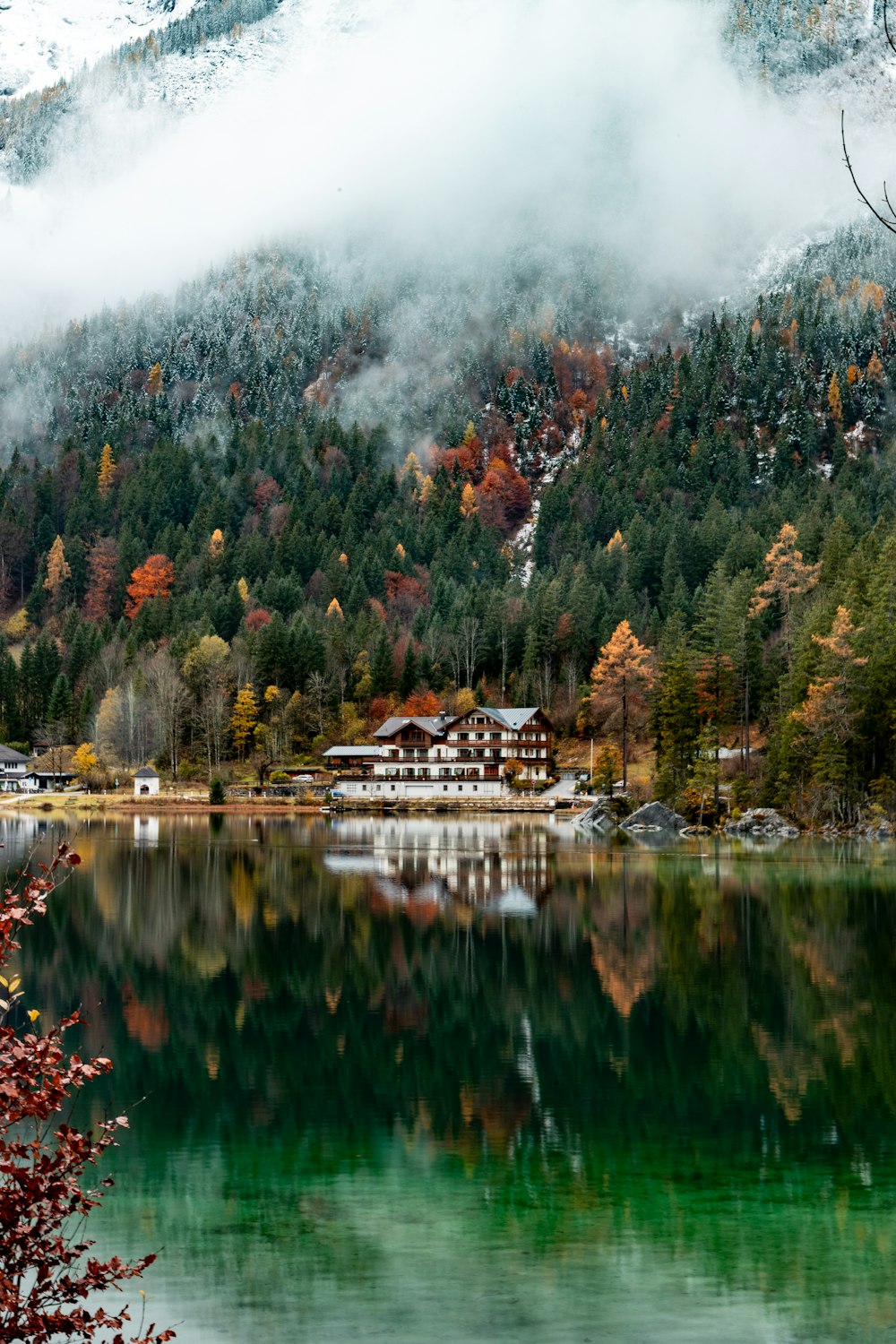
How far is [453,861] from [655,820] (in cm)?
2599

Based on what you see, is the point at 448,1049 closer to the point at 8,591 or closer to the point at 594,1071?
the point at 594,1071

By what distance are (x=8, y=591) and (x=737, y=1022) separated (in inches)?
6760

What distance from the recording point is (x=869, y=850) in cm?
6272

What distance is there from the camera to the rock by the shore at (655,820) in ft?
268

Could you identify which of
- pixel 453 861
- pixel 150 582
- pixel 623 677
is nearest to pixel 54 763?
pixel 150 582

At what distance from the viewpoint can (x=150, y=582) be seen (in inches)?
6521

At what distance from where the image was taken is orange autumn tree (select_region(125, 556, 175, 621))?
164m

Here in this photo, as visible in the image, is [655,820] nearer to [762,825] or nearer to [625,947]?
[762,825]

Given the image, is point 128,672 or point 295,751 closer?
point 295,751

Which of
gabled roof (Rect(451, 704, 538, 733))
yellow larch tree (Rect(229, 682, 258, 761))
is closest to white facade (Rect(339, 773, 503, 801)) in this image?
gabled roof (Rect(451, 704, 538, 733))

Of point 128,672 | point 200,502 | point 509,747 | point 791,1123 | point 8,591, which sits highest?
point 200,502

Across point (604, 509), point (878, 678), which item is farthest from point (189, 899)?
point (604, 509)

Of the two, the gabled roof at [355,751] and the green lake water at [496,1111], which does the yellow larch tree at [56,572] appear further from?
the green lake water at [496,1111]

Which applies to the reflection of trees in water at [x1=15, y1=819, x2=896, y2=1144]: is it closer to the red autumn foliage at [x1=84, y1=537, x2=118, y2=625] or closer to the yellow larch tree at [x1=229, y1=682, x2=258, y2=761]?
the yellow larch tree at [x1=229, y1=682, x2=258, y2=761]
